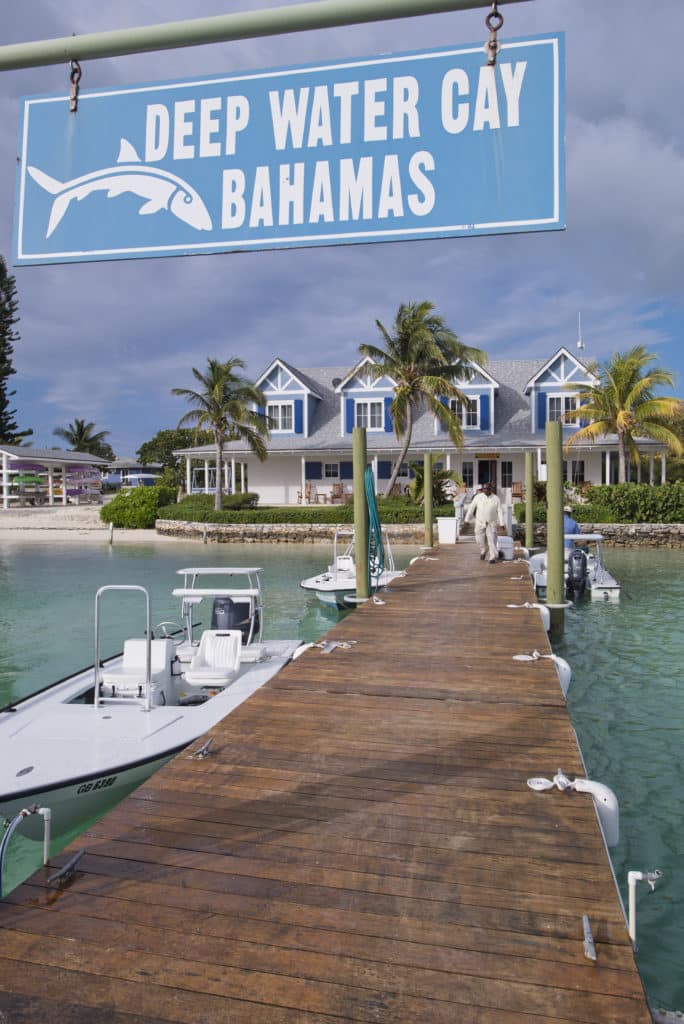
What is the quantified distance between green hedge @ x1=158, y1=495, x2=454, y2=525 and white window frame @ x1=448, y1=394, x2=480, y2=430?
7.54 m

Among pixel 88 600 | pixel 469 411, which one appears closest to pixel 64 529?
pixel 88 600

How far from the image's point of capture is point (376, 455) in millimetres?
40688

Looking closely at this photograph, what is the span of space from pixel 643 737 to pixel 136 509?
35.4 m

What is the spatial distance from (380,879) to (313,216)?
2821mm

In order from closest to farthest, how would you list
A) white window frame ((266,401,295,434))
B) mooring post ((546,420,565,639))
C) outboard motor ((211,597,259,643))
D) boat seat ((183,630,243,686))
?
boat seat ((183,630,243,686)) < outboard motor ((211,597,259,643)) < mooring post ((546,420,565,639)) < white window frame ((266,401,295,434))

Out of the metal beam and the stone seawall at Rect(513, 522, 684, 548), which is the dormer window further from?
the metal beam

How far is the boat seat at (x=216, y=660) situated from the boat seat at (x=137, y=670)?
526 millimetres

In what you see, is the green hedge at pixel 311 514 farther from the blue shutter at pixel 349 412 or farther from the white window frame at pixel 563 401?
the white window frame at pixel 563 401

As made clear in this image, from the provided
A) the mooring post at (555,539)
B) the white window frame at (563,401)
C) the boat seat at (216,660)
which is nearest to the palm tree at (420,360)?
the white window frame at (563,401)

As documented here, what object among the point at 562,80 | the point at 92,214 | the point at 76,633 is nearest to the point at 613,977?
the point at 562,80

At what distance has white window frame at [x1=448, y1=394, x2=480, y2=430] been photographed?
40.5 meters

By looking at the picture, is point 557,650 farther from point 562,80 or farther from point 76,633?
point 562,80

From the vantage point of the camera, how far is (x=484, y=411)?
40.6m

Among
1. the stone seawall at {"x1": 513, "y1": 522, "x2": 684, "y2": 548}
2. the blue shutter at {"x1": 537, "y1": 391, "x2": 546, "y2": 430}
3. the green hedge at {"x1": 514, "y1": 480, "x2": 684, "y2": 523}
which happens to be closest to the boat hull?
the stone seawall at {"x1": 513, "y1": 522, "x2": 684, "y2": 548}
